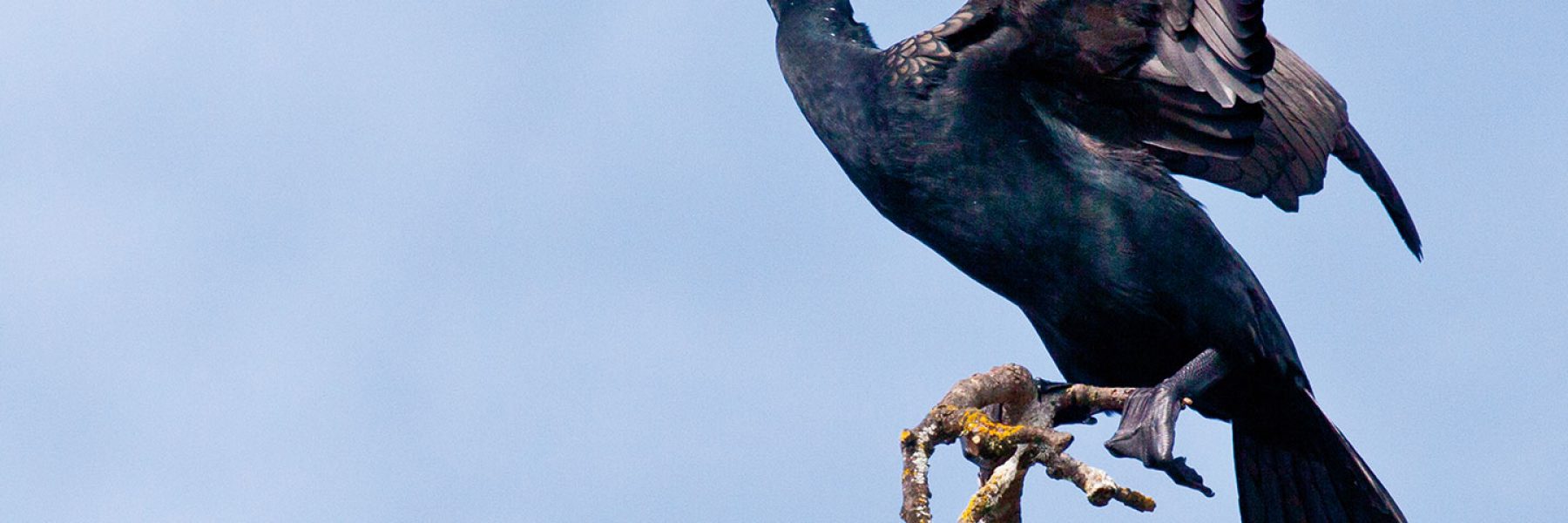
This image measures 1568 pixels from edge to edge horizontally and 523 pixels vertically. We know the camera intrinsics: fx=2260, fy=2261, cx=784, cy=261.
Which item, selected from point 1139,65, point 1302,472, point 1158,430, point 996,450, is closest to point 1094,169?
point 1139,65

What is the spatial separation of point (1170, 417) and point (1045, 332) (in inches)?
25.8

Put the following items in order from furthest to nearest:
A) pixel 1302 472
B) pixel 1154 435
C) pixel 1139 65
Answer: pixel 1302 472 → pixel 1139 65 → pixel 1154 435

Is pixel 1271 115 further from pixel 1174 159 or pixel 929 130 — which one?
pixel 929 130

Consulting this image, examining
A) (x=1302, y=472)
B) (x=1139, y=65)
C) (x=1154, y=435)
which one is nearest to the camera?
(x=1154, y=435)

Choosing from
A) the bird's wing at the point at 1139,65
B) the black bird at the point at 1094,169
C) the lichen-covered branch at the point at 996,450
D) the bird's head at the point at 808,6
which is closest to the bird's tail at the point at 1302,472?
the black bird at the point at 1094,169

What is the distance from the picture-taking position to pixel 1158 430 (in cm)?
397

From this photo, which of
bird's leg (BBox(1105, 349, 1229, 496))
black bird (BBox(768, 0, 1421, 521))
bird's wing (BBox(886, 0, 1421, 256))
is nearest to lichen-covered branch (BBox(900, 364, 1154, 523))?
bird's leg (BBox(1105, 349, 1229, 496))

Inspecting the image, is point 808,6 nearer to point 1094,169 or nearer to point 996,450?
point 1094,169

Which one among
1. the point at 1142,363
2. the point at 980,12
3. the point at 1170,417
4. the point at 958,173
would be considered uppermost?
the point at 980,12

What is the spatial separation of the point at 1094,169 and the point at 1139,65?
0.74 feet

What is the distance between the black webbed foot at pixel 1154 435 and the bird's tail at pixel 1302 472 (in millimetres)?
629

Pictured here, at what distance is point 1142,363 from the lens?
4559 millimetres

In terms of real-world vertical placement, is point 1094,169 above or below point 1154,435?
above

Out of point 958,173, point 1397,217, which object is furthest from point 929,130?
point 1397,217
